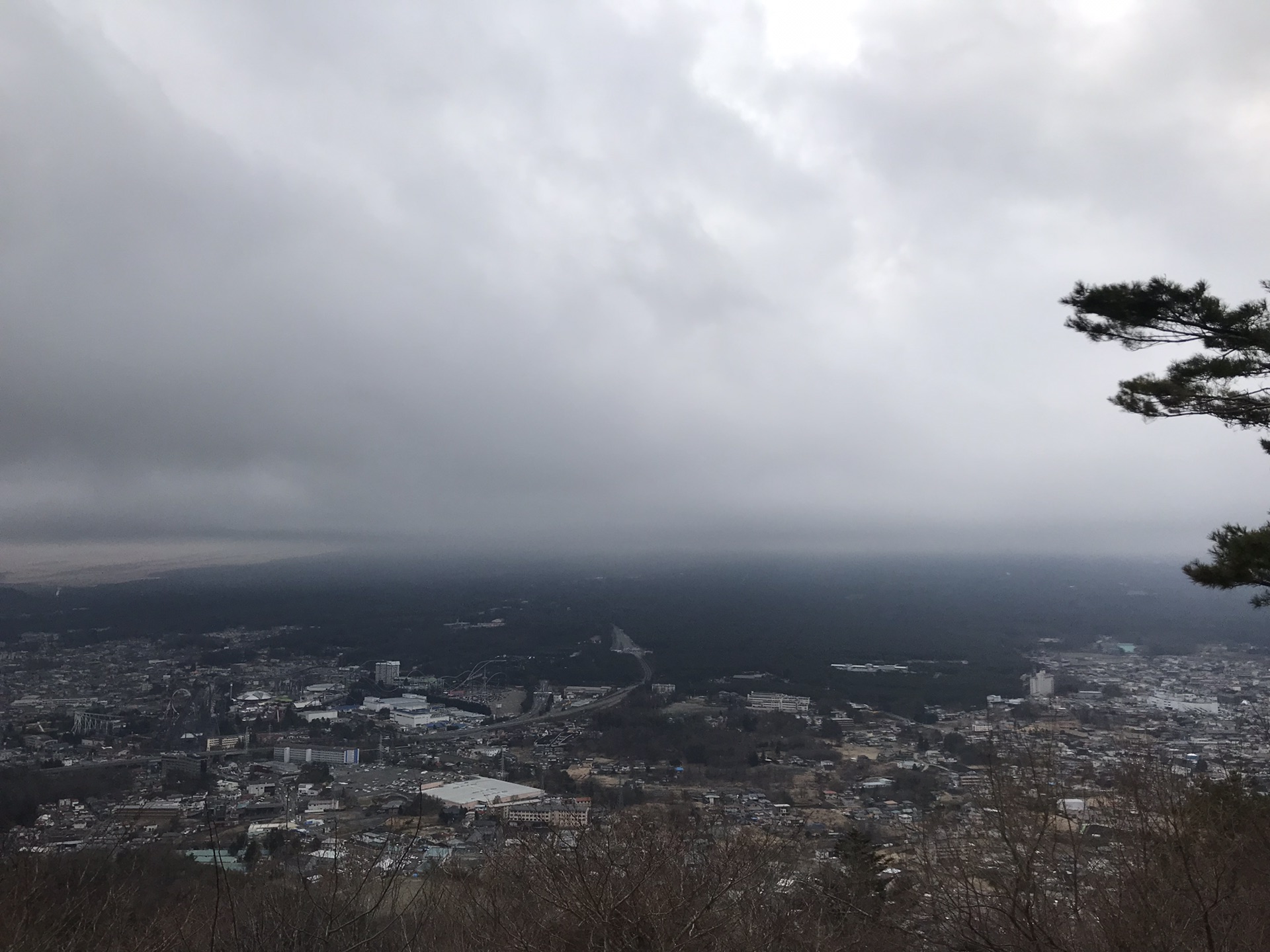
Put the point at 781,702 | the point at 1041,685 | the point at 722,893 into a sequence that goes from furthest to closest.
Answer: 1. the point at 781,702
2. the point at 1041,685
3. the point at 722,893

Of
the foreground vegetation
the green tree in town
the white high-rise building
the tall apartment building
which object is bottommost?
the tall apartment building

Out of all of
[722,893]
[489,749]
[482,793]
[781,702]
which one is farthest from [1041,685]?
[722,893]

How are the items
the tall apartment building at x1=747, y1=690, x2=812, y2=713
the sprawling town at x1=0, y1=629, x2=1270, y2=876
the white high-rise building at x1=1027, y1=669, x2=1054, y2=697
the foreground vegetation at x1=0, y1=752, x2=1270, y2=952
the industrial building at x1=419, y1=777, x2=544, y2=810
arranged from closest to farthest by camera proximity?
the foreground vegetation at x1=0, y1=752, x2=1270, y2=952, the sprawling town at x1=0, y1=629, x2=1270, y2=876, the industrial building at x1=419, y1=777, x2=544, y2=810, the white high-rise building at x1=1027, y1=669, x2=1054, y2=697, the tall apartment building at x1=747, y1=690, x2=812, y2=713

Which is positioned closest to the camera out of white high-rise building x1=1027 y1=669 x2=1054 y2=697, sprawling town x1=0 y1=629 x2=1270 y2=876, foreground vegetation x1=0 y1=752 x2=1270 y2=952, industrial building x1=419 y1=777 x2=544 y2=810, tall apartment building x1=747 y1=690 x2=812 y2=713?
foreground vegetation x1=0 y1=752 x2=1270 y2=952

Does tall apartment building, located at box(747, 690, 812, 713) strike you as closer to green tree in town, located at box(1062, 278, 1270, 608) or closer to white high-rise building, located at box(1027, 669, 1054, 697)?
white high-rise building, located at box(1027, 669, 1054, 697)

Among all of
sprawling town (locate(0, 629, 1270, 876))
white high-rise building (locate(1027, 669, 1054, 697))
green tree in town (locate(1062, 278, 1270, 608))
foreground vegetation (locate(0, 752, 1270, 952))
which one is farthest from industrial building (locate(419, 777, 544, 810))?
white high-rise building (locate(1027, 669, 1054, 697))

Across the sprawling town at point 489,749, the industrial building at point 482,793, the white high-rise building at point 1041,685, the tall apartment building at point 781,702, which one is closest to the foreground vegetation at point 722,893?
the sprawling town at point 489,749

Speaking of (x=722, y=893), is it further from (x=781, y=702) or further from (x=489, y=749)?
(x=781, y=702)

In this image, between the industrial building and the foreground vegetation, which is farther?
the industrial building
